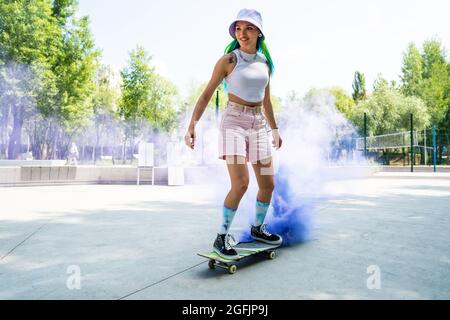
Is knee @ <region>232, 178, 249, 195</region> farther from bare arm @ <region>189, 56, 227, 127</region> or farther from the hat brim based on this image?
the hat brim

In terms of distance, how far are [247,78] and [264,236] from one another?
148cm

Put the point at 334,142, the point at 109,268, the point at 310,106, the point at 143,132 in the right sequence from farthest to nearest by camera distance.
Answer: the point at 310,106
the point at 143,132
the point at 334,142
the point at 109,268

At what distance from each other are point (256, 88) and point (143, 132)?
3327 centimetres

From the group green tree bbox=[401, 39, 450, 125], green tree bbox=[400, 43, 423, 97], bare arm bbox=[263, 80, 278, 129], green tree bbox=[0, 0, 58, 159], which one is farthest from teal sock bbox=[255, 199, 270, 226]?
green tree bbox=[400, 43, 423, 97]

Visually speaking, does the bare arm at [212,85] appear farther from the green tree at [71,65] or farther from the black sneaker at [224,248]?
the green tree at [71,65]

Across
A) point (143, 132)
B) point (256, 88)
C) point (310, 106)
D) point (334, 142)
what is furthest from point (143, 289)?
point (310, 106)

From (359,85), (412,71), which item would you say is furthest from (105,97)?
(359,85)

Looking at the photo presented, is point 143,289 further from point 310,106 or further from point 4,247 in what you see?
point 310,106

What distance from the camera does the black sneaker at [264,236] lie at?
3.40 m

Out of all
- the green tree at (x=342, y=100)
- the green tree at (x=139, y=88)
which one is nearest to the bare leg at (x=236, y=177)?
the green tree at (x=139, y=88)

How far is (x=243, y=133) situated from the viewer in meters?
3.04

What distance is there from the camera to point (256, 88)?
10.1 feet

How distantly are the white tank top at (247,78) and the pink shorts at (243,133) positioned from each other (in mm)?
105

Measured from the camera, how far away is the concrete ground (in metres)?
2.44
